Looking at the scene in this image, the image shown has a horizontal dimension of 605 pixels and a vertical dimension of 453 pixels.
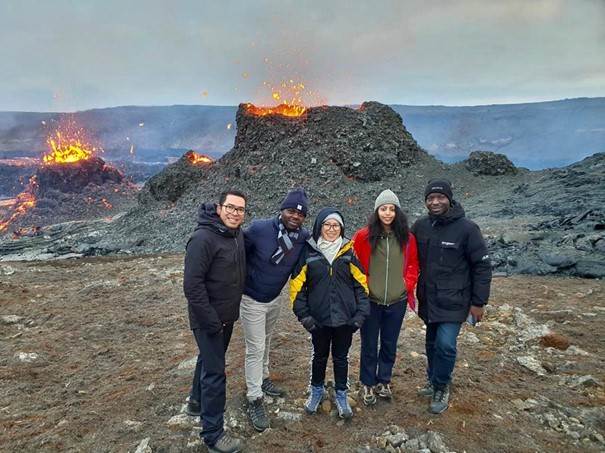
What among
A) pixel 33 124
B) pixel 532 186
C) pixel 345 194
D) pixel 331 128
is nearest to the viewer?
pixel 345 194

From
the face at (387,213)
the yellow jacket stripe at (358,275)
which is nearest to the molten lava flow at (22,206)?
the yellow jacket stripe at (358,275)

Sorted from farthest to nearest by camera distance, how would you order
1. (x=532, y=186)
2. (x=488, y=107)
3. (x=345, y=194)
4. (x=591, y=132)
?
1. (x=488, y=107)
2. (x=591, y=132)
3. (x=532, y=186)
4. (x=345, y=194)

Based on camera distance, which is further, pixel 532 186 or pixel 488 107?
pixel 488 107

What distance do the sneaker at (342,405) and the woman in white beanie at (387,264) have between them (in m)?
0.51

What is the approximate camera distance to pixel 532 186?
18.9 m

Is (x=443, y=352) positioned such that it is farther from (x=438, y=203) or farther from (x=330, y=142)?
(x=330, y=142)

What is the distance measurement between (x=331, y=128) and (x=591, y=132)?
172 feet

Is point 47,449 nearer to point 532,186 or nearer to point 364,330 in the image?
point 364,330

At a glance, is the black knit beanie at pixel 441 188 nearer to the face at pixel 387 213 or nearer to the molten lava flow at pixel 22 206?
the face at pixel 387 213

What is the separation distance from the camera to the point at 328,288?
3.44 m

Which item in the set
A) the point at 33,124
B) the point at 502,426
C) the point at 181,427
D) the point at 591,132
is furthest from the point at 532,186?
the point at 33,124

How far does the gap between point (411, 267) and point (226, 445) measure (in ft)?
7.42

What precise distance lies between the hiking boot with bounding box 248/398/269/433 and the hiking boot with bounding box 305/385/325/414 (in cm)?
42

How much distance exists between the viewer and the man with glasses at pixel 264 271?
→ 11.6ft
